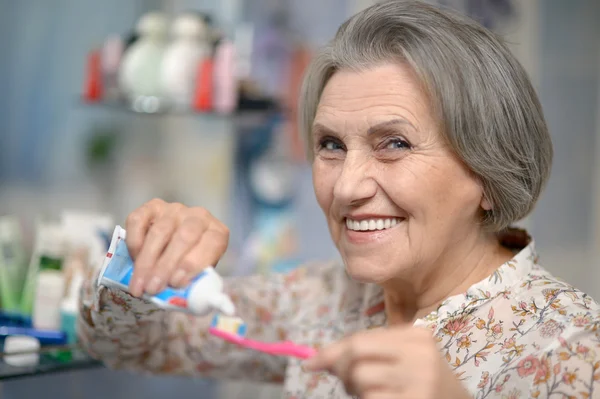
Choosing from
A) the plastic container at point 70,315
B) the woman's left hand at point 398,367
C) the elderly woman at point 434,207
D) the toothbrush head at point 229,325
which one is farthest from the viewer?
the plastic container at point 70,315

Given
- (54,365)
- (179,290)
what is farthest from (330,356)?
(54,365)

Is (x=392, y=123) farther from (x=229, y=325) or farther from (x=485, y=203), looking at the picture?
(x=229, y=325)

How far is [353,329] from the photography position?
144cm

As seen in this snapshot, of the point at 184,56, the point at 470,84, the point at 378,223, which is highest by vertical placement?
the point at 184,56

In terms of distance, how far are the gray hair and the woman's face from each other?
3 centimetres

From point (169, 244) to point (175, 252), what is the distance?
0.08 feet

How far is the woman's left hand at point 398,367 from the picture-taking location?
82 cm

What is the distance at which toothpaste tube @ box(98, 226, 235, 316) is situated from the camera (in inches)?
39.0

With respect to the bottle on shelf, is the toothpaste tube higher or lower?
lower

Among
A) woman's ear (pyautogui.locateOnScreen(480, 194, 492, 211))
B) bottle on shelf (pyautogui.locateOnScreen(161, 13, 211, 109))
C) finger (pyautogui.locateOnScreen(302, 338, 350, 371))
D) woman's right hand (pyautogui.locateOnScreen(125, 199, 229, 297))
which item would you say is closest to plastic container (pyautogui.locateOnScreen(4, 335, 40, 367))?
woman's right hand (pyautogui.locateOnScreen(125, 199, 229, 297))

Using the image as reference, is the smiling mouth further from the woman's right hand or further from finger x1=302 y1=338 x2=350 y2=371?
finger x1=302 y1=338 x2=350 y2=371

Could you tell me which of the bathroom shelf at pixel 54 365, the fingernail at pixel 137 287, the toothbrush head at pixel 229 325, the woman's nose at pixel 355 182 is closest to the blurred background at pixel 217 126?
the bathroom shelf at pixel 54 365

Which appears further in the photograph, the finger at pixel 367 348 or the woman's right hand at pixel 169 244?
the woman's right hand at pixel 169 244

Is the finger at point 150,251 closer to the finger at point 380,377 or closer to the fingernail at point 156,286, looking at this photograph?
the fingernail at point 156,286
